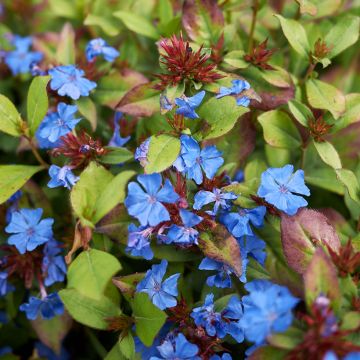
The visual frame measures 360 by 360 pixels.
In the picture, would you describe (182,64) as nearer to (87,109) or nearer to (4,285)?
(87,109)

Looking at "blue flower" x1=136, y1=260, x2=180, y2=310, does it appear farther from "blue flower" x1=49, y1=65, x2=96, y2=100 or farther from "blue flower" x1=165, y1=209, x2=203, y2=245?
"blue flower" x1=49, y1=65, x2=96, y2=100

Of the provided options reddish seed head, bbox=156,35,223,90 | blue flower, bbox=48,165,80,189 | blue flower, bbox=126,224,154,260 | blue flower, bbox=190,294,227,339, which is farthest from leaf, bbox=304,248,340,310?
blue flower, bbox=48,165,80,189

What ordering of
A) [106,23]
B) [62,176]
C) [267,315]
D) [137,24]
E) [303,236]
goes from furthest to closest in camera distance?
[106,23], [137,24], [62,176], [303,236], [267,315]

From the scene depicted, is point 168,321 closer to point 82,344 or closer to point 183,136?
point 183,136

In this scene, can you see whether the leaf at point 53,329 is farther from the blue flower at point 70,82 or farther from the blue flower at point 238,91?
the blue flower at point 238,91

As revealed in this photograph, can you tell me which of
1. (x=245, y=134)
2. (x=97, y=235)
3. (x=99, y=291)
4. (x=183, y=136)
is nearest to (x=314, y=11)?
(x=245, y=134)

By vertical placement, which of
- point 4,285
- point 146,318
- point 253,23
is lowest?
point 4,285

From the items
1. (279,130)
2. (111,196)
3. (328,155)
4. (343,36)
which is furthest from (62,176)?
(343,36)
